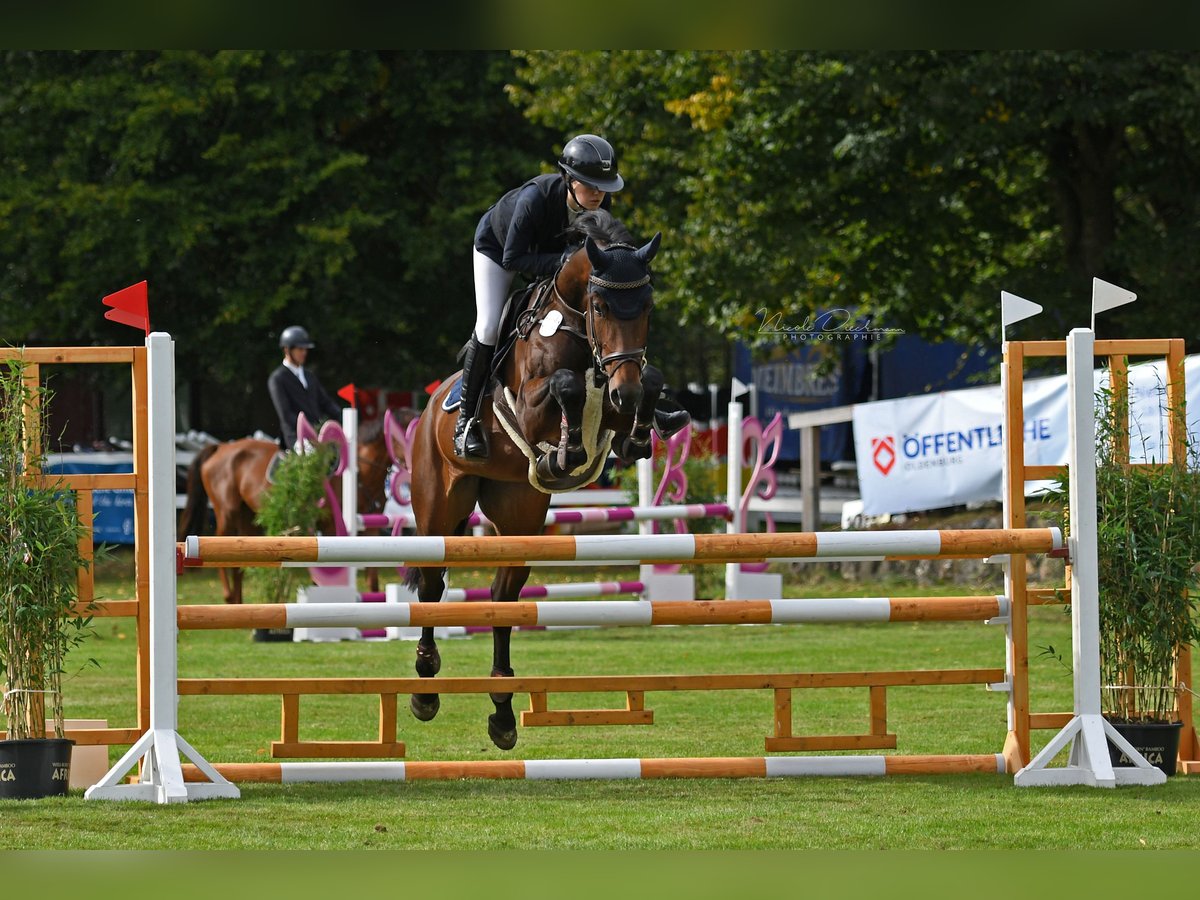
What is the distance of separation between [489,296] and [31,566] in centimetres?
211

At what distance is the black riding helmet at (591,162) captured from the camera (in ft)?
19.7

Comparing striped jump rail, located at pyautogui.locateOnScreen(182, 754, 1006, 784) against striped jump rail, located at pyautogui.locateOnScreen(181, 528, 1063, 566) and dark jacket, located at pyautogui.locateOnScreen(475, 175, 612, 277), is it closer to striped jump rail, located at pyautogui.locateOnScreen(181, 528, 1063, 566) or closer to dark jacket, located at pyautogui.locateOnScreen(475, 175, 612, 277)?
striped jump rail, located at pyautogui.locateOnScreen(181, 528, 1063, 566)

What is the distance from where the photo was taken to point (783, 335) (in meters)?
6.35

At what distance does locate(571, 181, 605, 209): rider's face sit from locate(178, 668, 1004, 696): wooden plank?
5.78ft

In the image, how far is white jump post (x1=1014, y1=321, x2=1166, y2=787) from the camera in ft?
18.1

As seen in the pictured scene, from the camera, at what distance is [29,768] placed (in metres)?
5.27

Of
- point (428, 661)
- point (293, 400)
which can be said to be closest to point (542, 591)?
point (293, 400)

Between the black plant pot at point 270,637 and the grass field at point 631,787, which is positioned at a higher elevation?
the black plant pot at point 270,637

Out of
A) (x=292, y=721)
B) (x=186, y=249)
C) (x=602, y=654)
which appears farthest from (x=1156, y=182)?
(x=292, y=721)

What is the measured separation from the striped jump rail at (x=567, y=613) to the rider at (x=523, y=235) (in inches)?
46.2

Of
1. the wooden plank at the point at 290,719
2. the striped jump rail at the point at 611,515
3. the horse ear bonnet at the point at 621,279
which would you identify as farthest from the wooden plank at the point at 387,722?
the striped jump rail at the point at 611,515

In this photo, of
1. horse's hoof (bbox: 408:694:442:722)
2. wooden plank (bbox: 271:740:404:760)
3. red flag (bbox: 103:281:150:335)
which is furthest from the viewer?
horse's hoof (bbox: 408:694:442:722)

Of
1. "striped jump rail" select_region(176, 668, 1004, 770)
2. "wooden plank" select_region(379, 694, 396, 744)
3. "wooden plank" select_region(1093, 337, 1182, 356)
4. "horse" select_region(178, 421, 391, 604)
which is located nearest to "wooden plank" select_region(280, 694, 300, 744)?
"striped jump rail" select_region(176, 668, 1004, 770)

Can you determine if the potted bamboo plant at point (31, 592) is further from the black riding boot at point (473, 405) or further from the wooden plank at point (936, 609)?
the wooden plank at point (936, 609)
